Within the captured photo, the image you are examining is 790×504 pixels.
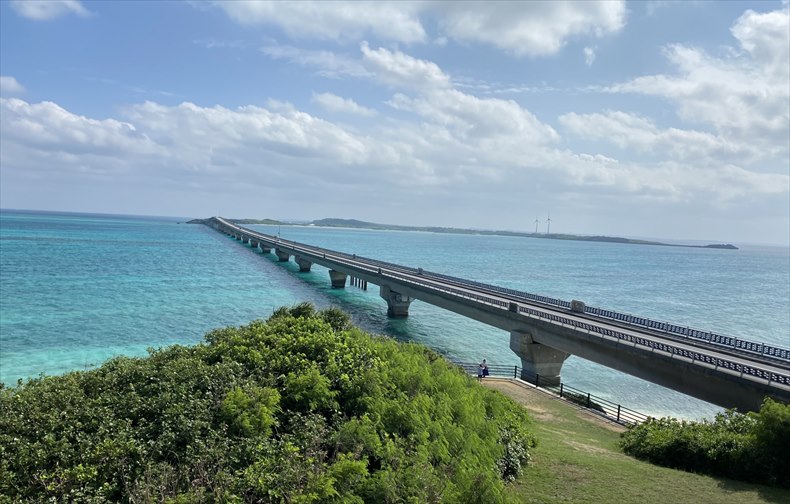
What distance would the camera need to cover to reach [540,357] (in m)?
40.8

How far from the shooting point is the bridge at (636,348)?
25719 mm

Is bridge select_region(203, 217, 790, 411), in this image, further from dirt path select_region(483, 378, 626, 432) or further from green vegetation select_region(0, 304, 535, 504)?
green vegetation select_region(0, 304, 535, 504)

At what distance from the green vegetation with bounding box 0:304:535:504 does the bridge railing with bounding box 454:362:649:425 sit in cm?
1324

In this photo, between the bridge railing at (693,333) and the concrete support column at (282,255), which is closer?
the bridge railing at (693,333)

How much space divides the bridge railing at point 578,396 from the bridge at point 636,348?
0.98 m

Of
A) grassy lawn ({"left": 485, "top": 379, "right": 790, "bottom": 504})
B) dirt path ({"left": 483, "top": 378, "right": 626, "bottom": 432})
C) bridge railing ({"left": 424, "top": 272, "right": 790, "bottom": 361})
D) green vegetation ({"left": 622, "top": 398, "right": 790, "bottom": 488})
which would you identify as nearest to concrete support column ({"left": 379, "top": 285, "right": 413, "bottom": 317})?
bridge railing ({"left": 424, "top": 272, "right": 790, "bottom": 361})

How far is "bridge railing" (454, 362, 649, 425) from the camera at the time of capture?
93.1 feet

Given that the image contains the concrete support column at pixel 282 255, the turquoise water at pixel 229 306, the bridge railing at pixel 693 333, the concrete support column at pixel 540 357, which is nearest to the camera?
the bridge railing at pixel 693 333

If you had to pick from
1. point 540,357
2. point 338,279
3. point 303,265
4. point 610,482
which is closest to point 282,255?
point 303,265

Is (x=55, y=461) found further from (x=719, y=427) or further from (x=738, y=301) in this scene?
(x=738, y=301)

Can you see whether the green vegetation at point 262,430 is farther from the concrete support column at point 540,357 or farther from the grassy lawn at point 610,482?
the concrete support column at point 540,357

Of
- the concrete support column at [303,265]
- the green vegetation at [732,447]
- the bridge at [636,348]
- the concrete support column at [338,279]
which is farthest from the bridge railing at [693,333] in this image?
the concrete support column at [303,265]

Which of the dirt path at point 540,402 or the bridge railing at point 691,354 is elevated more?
the bridge railing at point 691,354

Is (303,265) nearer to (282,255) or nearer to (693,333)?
(282,255)
